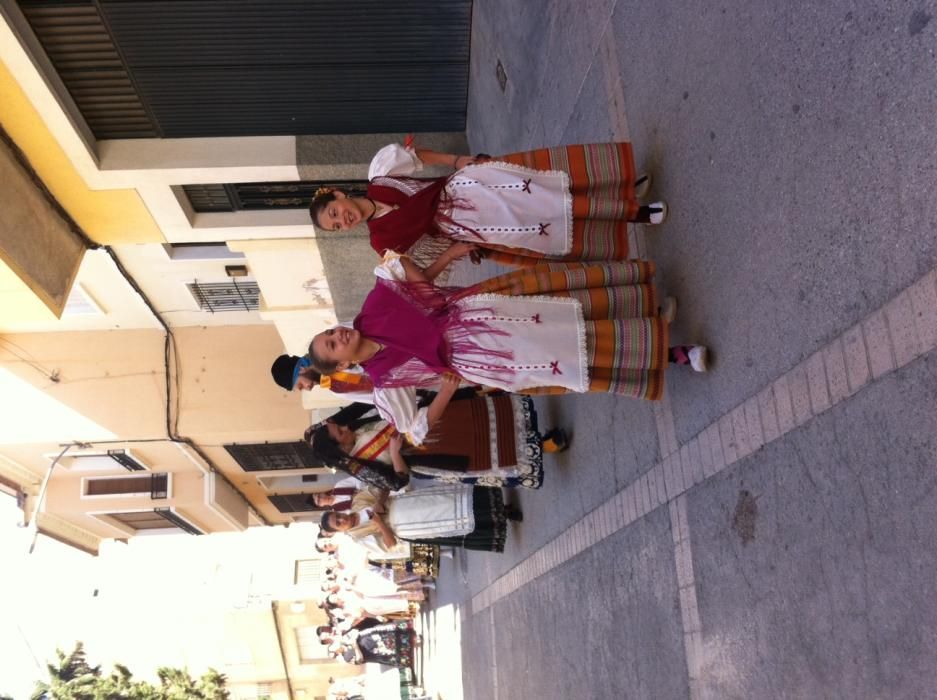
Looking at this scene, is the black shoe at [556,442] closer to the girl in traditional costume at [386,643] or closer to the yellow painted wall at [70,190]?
the yellow painted wall at [70,190]

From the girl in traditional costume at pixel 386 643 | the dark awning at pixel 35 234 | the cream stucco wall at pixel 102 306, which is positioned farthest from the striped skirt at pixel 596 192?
the girl in traditional costume at pixel 386 643

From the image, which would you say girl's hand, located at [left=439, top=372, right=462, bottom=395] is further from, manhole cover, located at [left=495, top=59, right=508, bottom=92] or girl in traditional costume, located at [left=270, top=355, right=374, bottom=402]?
manhole cover, located at [left=495, top=59, right=508, bottom=92]

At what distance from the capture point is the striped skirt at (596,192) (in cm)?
426

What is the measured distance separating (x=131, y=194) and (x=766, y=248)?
7.04 meters

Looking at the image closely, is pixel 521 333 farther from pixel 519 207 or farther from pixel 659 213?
pixel 659 213

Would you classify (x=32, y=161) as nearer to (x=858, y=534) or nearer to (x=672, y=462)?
(x=672, y=462)

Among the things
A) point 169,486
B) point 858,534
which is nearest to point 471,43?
point 858,534

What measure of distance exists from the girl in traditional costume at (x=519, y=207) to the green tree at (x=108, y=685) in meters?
19.3

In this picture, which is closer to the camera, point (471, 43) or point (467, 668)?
point (471, 43)

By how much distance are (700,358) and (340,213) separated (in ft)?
6.70

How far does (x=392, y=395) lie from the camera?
4164mm

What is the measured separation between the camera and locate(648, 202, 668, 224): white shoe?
4219mm

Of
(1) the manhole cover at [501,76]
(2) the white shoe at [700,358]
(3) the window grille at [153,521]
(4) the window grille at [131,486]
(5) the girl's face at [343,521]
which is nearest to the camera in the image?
(2) the white shoe at [700,358]

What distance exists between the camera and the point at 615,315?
3967mm
